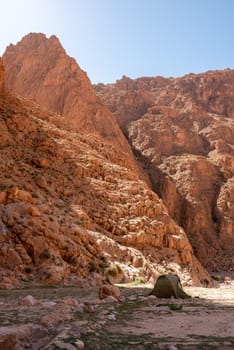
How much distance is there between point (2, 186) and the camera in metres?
16.8

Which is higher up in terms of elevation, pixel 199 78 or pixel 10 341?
pixel 199 78

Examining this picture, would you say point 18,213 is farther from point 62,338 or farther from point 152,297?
point 62,338

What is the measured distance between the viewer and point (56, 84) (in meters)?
52.2

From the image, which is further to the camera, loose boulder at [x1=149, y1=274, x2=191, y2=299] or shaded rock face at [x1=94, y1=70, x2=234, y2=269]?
shaded rock face at [x1=94, y1=70, x2=234, y2=269]

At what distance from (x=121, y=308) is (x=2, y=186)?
10644 mm

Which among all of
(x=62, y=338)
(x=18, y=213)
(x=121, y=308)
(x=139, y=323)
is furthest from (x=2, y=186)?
(x=62, y=338)

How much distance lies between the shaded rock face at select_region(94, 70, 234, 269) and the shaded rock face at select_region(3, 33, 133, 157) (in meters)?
6.09

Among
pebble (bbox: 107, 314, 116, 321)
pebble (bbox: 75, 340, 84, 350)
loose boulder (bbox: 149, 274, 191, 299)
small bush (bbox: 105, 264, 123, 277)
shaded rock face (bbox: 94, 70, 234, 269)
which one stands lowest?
small bush (bbox: 105, 264, 123, 277)

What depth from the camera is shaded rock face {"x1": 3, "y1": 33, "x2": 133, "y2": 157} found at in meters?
48.2

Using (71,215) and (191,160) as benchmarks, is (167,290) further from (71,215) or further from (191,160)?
(191,160)

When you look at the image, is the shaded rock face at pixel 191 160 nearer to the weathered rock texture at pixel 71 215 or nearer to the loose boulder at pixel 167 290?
the weathered rock texture at pixel 71 215

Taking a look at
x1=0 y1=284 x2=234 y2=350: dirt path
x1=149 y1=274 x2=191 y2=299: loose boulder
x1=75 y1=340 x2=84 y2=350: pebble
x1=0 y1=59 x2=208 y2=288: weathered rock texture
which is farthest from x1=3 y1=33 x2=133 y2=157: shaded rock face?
x1=75 y1=340 x2=84 y2=350: pebble

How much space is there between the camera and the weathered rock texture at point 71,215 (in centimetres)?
1432

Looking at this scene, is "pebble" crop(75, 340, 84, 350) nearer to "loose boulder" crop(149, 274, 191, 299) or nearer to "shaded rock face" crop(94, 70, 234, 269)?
"loose boulder" crop(149, 274, 191, 299)
